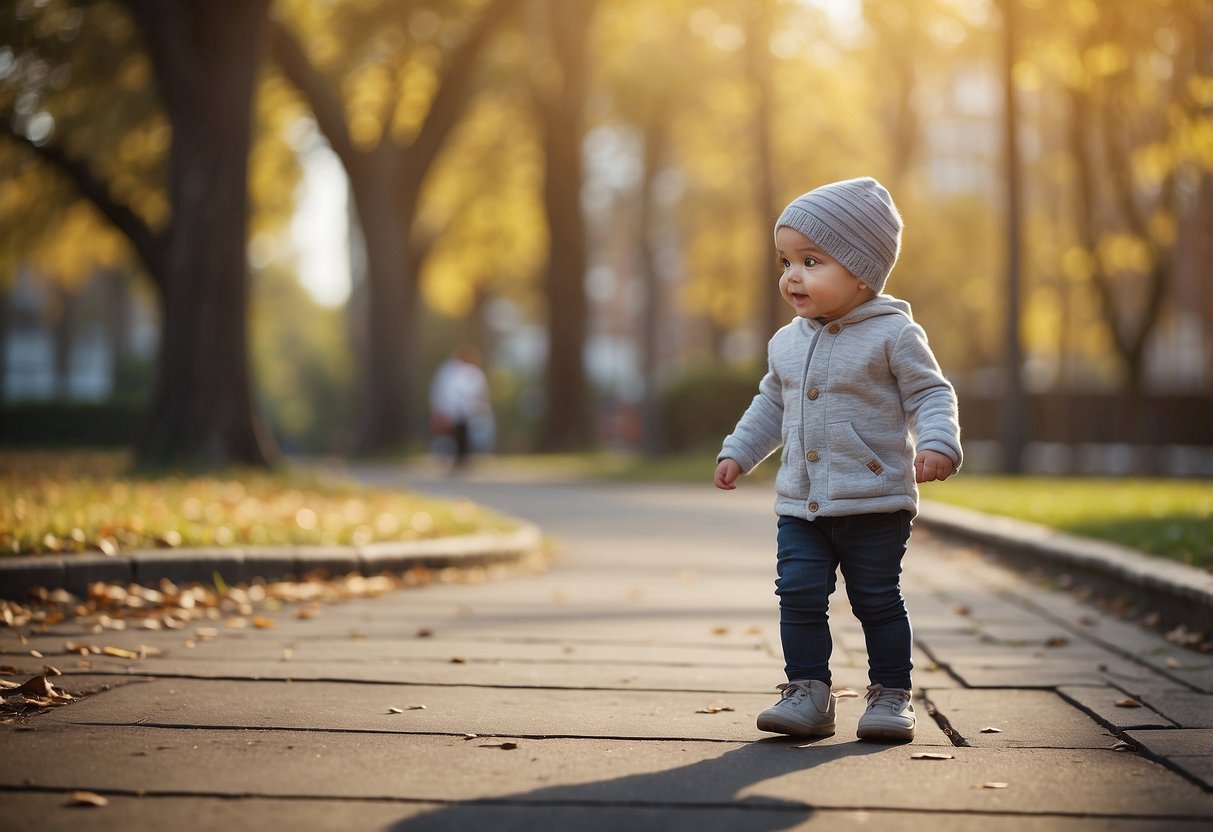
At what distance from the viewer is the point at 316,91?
24.3 metres

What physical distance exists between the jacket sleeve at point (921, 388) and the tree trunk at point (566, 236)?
2186cm

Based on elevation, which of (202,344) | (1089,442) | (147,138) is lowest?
(1089,442)

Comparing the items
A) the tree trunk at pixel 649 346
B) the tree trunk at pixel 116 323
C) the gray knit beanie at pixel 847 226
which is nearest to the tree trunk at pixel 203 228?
the gray knit beanie at pixel 847 226

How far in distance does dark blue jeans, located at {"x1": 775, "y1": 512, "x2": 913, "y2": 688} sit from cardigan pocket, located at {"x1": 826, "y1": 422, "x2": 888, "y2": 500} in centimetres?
9

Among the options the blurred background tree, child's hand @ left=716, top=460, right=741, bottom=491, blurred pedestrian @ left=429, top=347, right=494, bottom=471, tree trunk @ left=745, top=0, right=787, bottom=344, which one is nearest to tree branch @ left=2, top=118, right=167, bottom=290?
the blurred background tree

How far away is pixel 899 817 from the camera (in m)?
3.34

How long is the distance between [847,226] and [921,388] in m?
0.51

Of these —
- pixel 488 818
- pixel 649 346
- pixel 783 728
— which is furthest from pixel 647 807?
pixel 649 346

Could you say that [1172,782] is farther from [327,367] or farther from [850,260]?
[327,367]

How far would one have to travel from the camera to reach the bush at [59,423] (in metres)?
33.4

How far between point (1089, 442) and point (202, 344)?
18.3 metres

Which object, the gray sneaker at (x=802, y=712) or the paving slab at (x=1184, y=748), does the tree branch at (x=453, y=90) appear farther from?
the paving slab at (x=1184, y=748)

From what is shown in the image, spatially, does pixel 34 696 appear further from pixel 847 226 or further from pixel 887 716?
pixel 847 226

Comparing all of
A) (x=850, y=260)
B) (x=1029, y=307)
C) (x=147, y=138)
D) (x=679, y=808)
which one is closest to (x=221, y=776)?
(x=679, y=808)
